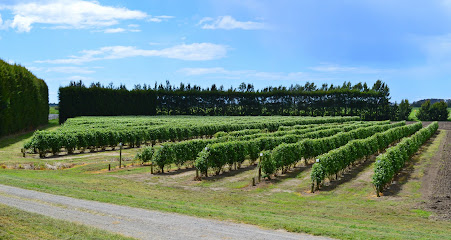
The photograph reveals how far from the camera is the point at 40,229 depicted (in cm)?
937

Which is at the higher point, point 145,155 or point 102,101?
point 102,101

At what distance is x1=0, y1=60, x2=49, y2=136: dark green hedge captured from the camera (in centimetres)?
4169

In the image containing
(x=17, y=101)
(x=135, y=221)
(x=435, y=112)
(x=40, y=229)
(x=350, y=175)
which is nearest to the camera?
(x=40, y=229)

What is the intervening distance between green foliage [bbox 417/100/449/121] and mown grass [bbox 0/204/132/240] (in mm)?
107281

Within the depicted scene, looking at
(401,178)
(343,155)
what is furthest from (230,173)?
(401,178)

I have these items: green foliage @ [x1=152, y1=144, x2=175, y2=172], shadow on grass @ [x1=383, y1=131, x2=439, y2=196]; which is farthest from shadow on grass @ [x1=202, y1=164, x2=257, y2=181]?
shadow on grass @ [x1=383, y1=131, x2=439, y2=196]

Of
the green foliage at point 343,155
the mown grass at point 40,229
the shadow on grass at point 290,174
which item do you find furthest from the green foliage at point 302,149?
the mown grass at point 40,229

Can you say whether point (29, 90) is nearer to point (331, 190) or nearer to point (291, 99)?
point (331, 190)

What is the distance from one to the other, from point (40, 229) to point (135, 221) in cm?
245

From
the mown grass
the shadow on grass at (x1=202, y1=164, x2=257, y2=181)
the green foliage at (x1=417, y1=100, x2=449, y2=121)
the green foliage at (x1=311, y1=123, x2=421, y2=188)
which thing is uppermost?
the green foliage at (x1=417, y1=100, x2=449, y2=121)

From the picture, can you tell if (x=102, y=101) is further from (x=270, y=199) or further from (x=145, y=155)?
(x=270, y=199)

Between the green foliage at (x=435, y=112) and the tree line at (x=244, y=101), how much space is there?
30.8ft

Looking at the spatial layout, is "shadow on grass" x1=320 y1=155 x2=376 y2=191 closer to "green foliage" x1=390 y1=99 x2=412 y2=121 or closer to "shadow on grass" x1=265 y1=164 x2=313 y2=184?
"shadow on grass" x1=265 y1=164 x2=313 y2=184

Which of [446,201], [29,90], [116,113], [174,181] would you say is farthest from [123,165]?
[116,113]
